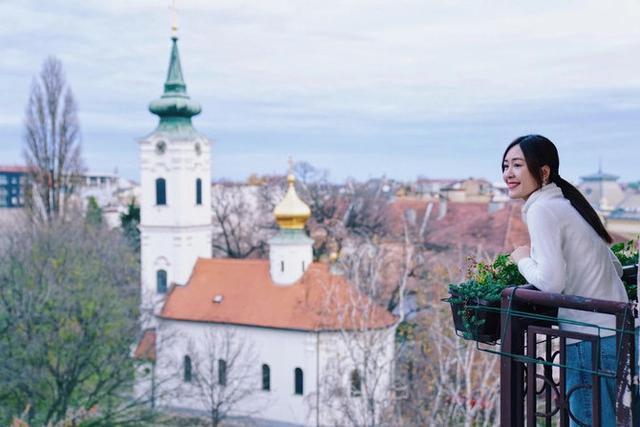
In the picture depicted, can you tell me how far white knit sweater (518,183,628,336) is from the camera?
11.9 feet

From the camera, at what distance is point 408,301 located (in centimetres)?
3334

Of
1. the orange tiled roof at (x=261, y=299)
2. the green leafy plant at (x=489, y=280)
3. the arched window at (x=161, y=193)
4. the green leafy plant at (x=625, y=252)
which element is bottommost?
the orange tiled roof at (x=261, y=299)

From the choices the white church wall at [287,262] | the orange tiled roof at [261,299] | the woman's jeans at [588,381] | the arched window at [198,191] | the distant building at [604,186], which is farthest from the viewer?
the distant building at [604,186]

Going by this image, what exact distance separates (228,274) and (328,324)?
4.70 m

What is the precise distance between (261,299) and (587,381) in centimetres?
2457

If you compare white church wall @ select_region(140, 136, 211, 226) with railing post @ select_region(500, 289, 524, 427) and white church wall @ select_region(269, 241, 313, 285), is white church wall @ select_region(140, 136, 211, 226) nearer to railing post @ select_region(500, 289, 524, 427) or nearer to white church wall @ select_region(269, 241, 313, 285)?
white church wall @ select_region(269, 241, 313, 285)

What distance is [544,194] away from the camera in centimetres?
381

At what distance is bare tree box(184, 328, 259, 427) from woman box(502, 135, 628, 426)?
78.0 feet

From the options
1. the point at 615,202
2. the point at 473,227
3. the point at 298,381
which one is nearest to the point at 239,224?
the point at 473,227

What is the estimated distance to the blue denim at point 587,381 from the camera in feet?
11.6

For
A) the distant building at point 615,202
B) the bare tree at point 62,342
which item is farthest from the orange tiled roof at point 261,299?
the distant building at point 615,202

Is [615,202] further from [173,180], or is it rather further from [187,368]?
[187,368]

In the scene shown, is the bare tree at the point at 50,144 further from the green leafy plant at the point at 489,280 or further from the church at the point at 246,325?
the green leafy plant at the point at 489,280

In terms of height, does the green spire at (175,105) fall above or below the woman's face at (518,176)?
above
